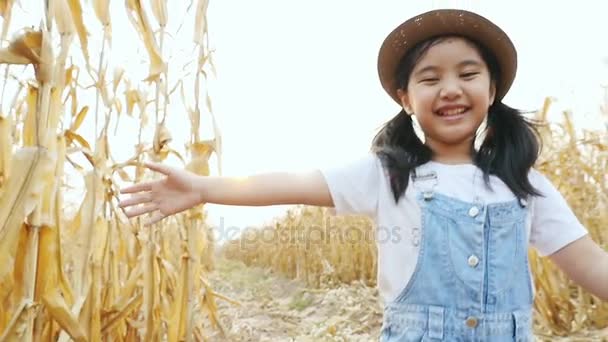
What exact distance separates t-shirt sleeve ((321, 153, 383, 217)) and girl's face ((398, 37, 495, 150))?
12 centimetres

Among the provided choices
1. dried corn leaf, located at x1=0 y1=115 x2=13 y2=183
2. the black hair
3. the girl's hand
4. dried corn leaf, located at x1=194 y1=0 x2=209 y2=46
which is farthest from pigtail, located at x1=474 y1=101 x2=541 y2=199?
dried corn leaf, located at x1=0 y1=115 x2=13 y2=183

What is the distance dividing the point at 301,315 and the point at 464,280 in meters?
2.14

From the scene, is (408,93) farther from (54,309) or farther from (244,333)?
(244,333)

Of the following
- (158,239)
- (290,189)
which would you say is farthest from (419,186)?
(158,239)

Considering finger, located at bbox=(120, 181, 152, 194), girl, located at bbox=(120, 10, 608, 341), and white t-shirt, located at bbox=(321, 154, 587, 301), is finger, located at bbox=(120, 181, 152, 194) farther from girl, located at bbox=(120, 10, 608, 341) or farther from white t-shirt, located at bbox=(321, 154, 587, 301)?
white t-shirt, located at bbox=(321, 154, 587, 301)

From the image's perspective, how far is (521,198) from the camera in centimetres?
101

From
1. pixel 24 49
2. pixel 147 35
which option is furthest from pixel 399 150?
pixel 24 49

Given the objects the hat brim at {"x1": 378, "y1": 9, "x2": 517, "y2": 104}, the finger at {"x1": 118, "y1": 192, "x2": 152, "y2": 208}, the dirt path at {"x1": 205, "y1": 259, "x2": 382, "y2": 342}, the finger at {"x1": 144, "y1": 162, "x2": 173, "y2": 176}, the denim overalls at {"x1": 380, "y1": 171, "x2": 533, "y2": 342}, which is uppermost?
the hat brim at {"x1": 378, "y1": 9, "x2": 517, "y2": 104}

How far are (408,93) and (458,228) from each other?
262 millimetres

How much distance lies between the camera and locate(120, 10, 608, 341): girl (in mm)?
930

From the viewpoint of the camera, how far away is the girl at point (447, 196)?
930 mm

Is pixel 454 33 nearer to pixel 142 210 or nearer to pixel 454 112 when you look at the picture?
pixel 454 112

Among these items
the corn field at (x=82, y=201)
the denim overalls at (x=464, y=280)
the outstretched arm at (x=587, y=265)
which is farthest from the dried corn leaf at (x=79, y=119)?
the outstretched arm at (x=587, y=265)

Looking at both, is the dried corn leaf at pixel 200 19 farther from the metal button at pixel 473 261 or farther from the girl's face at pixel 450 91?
the metal button at pixel 473 261
